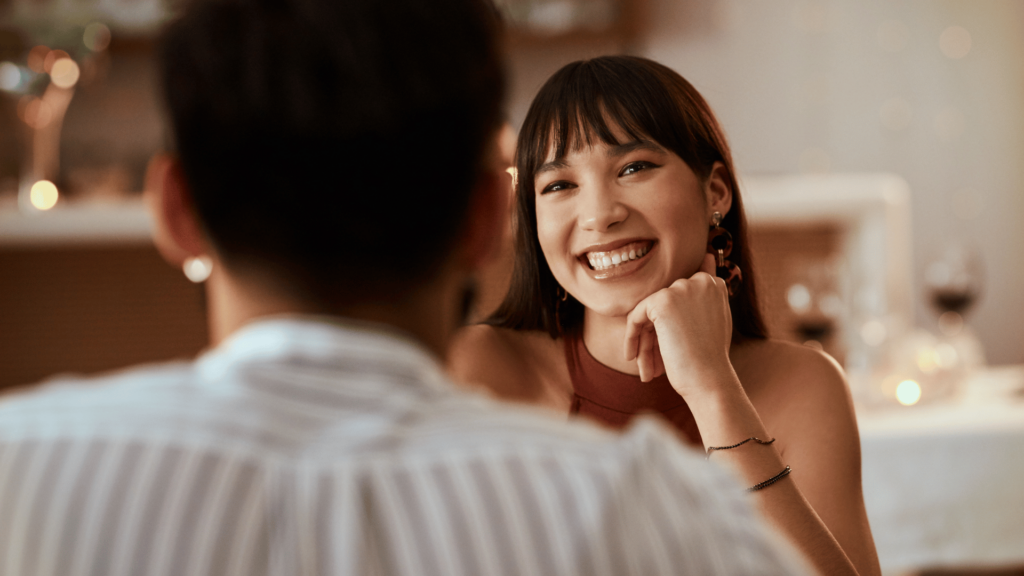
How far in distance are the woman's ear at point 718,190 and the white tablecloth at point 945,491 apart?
95 cm

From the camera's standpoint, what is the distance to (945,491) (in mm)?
1700

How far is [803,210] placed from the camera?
9.04 ft

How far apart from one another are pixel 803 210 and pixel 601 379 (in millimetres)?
1980

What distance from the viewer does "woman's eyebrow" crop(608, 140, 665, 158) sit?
0.88m

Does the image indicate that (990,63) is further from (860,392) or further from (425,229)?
(425,229)

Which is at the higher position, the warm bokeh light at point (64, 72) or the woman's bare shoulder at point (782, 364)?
the warm bokeh light at point (64, 72)

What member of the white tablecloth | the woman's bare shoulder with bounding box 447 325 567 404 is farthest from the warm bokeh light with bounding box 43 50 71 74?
the white tablecloth

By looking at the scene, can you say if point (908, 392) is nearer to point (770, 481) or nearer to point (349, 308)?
point (770, 481)

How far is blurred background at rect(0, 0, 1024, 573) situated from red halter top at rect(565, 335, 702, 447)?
2.47 ft

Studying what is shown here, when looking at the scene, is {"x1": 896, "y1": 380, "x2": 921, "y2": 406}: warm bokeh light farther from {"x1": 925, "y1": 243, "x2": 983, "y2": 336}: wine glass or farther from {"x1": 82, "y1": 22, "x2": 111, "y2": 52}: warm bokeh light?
{"x1": 82, "y1": 22, "x2": 111, "y2": 52}: warm bokeh light

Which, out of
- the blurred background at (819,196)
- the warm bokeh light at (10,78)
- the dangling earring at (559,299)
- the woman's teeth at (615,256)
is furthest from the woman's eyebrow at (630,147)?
the warm bokeh light at (10,78)

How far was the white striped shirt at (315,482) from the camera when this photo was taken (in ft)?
1.26

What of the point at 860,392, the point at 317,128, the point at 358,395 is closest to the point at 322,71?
the point at 317,128

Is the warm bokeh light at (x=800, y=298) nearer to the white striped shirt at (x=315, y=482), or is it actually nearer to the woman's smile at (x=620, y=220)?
the woman's smile at (x=620, y=220)
